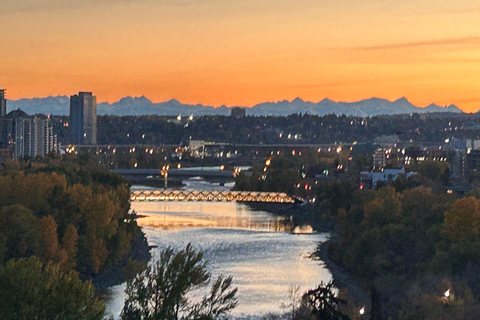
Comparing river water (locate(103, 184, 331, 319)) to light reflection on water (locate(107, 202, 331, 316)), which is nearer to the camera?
river water (locate(103, 184, 331, 319))

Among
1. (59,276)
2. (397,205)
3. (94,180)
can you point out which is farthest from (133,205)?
(59,276)

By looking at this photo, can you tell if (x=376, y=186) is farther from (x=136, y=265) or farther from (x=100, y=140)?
(x=100, y=140)

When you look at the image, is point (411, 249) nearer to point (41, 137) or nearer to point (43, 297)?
point (43, 297)

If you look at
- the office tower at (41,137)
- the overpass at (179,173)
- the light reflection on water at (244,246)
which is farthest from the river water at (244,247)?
the office tower at (41,137)

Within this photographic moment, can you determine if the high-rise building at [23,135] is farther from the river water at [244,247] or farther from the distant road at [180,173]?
the river water at [244,247]

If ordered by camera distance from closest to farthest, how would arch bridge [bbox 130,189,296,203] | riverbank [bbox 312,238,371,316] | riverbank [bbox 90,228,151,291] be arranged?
riverbank [bbox 90,228,151,291] < riverbank [bbox 312,238,371,316] < arch bridge [bbox 130,189,296,203]

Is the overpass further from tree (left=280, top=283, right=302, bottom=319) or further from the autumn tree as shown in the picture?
tree (left=280, top=283, right=302, bottom=319)

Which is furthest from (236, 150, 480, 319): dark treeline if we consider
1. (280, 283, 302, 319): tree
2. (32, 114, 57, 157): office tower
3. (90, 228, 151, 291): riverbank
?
(32, 114, 57, 157): office tower

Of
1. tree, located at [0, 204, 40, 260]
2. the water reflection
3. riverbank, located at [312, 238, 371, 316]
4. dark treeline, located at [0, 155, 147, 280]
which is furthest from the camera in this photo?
the water reflection

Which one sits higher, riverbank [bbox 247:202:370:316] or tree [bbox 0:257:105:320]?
tree [bbox 0:257:105:320]
